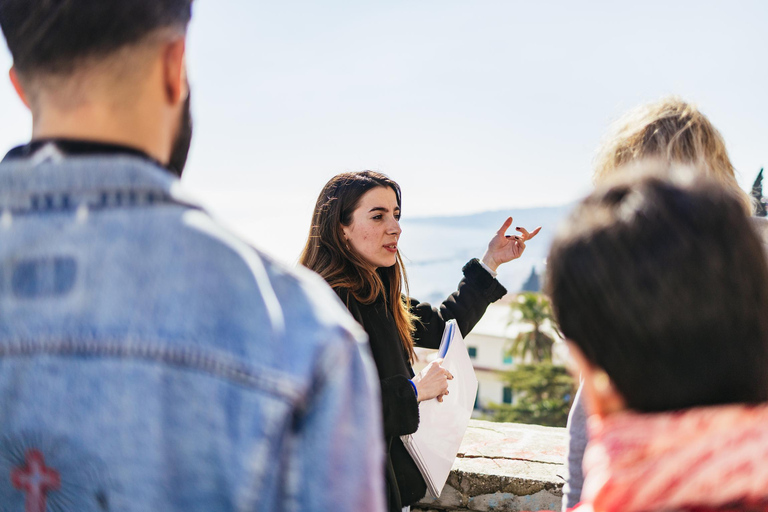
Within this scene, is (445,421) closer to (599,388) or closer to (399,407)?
(399,407)

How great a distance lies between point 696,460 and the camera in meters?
0.75

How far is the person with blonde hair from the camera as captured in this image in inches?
58.6

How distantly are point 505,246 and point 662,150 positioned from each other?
1375 mm

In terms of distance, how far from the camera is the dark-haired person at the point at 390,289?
7.01 feet

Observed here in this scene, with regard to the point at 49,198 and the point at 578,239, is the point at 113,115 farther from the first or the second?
A: the point at 578,239

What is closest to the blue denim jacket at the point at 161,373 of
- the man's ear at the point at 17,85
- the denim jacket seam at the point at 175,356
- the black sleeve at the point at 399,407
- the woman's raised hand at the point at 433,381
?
the denim jacket seam at the point at 175,356

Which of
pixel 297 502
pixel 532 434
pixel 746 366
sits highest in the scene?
pixel 746 366

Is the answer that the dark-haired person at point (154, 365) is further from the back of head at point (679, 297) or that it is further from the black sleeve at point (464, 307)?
the black sleeve at point (464, 307)

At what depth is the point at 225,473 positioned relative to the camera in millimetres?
653

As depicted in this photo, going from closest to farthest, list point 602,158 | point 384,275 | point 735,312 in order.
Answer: point 735,312 < point 602,158 < point 384,275

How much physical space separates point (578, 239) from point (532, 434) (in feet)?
7.51

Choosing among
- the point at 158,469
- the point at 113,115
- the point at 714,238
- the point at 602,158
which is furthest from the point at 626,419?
the point at 602,158

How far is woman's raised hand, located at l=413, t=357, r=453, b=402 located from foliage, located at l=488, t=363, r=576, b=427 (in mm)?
32311

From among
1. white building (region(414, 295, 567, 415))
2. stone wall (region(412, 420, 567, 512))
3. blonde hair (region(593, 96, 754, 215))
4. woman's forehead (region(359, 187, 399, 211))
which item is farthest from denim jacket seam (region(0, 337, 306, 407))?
white building (region(414, 295, 567, 415))
